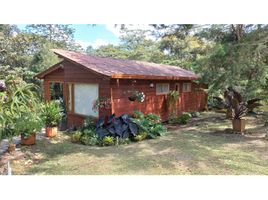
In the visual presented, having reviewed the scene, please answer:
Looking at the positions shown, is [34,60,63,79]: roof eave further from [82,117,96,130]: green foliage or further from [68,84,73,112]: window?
[82,117,96,130]: green foliage

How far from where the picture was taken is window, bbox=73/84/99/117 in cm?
867

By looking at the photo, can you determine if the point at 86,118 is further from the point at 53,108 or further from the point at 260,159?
the point at 260,159

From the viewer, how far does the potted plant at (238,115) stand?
27.7 ft

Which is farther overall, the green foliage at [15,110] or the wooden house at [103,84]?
the wooden house at [103,84]

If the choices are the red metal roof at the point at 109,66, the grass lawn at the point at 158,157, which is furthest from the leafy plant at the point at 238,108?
the red metal roof at the point at 109,66

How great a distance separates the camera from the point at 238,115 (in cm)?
851

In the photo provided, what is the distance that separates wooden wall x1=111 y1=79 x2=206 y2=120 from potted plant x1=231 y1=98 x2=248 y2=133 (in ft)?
7.86

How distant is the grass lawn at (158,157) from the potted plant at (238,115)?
0.29 meters

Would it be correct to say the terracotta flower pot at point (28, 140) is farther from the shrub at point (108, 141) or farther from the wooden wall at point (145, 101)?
the wooden wall at point (145, 101)

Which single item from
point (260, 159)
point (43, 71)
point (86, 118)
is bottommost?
point (260, 159)

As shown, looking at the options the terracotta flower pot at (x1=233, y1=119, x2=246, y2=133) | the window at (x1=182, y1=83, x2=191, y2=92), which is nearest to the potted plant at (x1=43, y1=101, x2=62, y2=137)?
the terracotta flower pot at (x1=233, y1=119, x2=246, y2=133)
